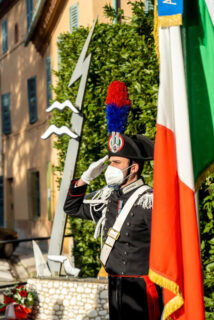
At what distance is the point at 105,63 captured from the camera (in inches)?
321

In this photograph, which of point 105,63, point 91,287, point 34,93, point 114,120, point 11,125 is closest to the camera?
point 114,120

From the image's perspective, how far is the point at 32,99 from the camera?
19875 millimetres

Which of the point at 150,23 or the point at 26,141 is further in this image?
the point at 26,141

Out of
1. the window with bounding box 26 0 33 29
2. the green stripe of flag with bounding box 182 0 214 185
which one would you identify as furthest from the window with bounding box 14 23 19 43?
the green stripe of flag with bounding box 182 0 214 185

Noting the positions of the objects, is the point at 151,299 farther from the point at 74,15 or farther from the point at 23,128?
the point at 23,128

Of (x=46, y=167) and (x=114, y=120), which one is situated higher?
(x=46, y=167)

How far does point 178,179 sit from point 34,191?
17113mm

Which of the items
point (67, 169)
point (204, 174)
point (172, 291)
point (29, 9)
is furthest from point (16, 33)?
point (172, 291)

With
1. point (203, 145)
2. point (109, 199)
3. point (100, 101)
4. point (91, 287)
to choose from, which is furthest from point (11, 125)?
point (203, 145)

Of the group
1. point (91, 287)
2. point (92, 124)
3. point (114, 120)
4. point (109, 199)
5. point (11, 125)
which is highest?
point (11, 125)

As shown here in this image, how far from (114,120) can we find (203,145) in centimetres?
115

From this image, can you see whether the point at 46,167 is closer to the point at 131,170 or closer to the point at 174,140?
the point at 131,170

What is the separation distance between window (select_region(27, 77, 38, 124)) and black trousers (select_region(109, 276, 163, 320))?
15.5 metres

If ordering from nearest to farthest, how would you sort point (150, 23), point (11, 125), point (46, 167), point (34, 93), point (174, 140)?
point (174, 140) → point (150, 23) → point (46, 167) → point (34, 93) → point (11, 125)
